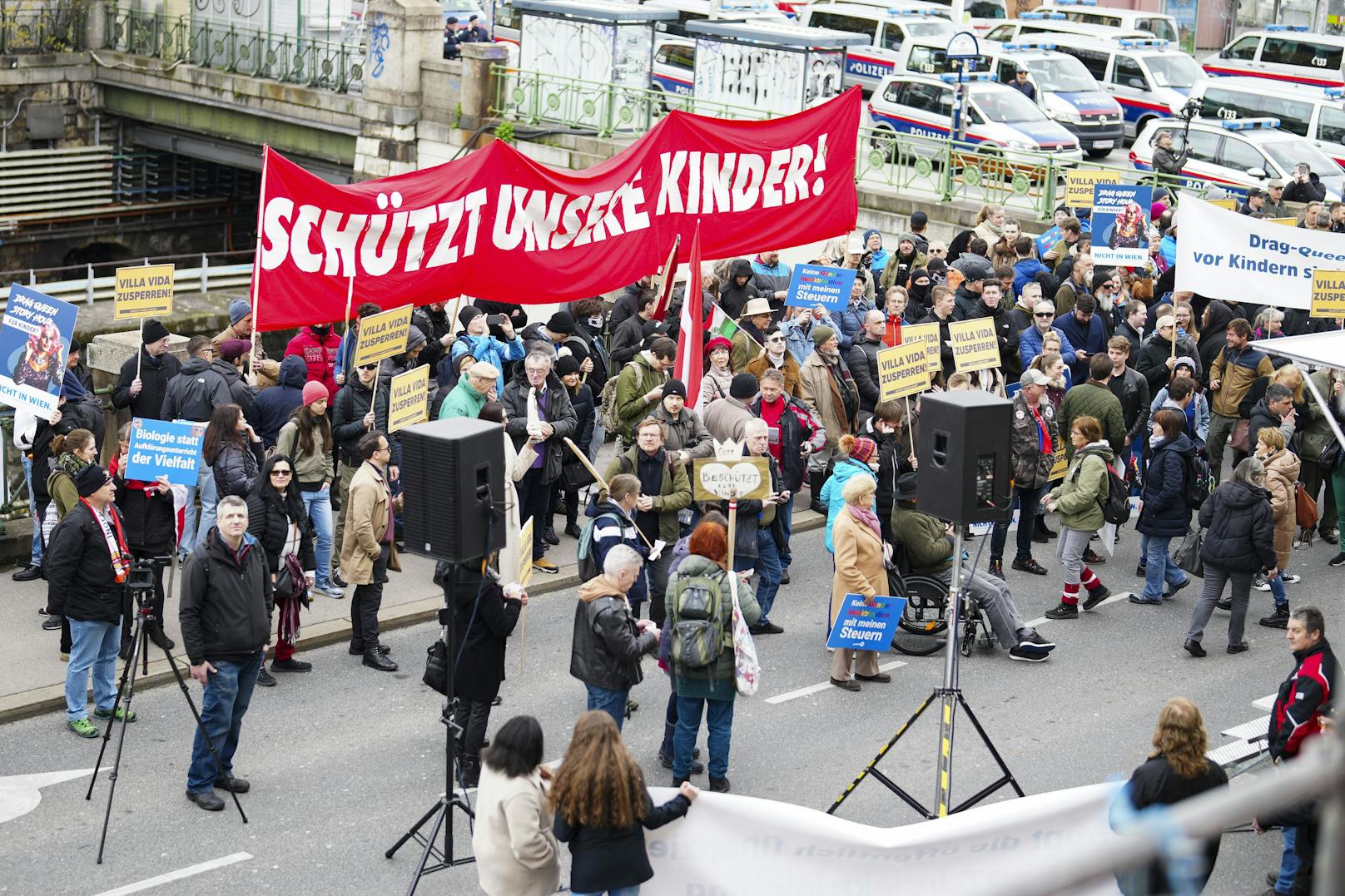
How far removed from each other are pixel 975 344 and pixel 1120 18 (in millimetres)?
33097

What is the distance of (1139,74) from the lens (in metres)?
34.8

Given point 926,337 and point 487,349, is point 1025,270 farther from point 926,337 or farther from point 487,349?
point 487,349

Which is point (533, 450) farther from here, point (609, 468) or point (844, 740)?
point (844, 740)

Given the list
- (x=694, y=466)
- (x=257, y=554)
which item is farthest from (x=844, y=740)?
(x=257, y=554)

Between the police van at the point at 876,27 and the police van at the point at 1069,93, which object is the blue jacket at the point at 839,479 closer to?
the police van at the point at 1069,93

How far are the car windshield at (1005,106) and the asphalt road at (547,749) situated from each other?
1670 cm

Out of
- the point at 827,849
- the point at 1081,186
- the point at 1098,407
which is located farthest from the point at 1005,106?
the point at 827,849

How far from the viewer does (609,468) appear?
37.9 ft

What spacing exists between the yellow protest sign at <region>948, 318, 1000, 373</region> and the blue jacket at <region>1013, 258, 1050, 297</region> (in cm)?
416

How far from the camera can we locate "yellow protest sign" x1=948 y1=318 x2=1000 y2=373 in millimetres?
13227

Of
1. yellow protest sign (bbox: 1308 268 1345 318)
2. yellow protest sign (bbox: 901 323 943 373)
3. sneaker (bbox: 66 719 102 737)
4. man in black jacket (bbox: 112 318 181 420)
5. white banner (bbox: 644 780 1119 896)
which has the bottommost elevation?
sneaker (bbox: 66 719 102 737)

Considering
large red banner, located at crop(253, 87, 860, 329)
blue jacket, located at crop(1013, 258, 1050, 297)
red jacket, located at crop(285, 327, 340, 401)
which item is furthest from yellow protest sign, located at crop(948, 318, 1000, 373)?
red jacket, located at crop(285, 327, 340, 401)

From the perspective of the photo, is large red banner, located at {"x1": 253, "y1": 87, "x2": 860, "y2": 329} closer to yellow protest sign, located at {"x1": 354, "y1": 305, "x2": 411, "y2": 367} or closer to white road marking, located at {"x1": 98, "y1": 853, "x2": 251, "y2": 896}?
yellow protest sign, located at {"x1": 354, "y1": 305, "x2": 411, "y2": 367}

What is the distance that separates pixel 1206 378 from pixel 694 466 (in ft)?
23.3
